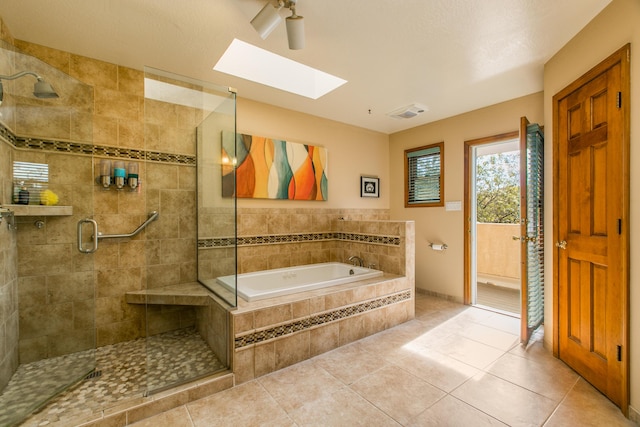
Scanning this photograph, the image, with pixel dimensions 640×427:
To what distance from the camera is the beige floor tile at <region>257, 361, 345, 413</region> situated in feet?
6.07

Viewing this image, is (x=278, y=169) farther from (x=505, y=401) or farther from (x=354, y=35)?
(x=505, y=401)

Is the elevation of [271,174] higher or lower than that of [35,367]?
higher

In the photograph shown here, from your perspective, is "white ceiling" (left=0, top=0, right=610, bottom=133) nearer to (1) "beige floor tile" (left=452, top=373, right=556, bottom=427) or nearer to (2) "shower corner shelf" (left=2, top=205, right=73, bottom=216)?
(2) "shower corner shelf" (left=2, top=205, right=73, bottom=216)

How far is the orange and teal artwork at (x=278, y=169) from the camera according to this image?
128 inches

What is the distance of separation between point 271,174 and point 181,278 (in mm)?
1506

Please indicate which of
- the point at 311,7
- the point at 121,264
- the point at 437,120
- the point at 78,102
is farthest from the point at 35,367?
the point at 437,120

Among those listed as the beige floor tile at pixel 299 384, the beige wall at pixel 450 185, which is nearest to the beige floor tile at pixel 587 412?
the beige floor tile at pixel 299 384

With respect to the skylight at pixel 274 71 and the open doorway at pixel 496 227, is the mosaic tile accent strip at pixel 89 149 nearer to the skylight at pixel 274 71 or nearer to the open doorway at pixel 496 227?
the skylight at pixel 274 71

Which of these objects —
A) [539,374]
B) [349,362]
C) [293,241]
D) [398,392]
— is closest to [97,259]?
[293,241]

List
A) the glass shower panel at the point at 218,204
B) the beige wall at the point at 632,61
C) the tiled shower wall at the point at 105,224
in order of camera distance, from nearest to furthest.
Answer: the beige wall at the point at 632,61
the tiled shower wall at the point at 105,224
the glass shower panel at the point at 218,204

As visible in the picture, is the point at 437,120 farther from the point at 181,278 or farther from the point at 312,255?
the point at 181,278

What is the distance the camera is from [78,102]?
2385 millimetres

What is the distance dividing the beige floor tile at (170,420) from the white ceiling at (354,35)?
100 inches

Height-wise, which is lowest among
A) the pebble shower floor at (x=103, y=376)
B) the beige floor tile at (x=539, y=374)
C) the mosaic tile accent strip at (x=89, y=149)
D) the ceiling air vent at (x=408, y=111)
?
A: the beige floor tile at (x=539, y=374)
